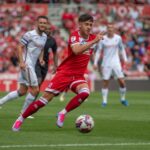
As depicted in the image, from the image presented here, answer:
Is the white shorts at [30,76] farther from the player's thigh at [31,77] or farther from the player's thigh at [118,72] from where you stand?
the player's thigh at [118,72]

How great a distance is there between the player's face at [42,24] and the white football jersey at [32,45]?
1.01 ft

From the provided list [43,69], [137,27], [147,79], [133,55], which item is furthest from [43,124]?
[137,27]

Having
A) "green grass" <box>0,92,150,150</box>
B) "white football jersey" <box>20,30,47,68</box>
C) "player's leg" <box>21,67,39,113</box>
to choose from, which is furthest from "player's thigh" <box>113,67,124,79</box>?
"player's leg" <box>21,67,39,113</box>

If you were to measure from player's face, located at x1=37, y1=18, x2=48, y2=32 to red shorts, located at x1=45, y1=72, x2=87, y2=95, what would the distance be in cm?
189

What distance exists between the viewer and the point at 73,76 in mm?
13125

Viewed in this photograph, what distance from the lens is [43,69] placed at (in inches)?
672

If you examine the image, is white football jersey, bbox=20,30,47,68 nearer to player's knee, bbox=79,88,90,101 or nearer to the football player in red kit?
the football player in red kit

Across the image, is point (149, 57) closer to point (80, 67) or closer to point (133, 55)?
point (133, 55)

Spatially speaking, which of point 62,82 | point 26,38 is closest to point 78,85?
point 62,82

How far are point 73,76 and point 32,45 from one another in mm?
2558

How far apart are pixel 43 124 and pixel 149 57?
19025 millimetres

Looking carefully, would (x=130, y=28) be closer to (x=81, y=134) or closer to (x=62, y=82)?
(x=62, y=82)

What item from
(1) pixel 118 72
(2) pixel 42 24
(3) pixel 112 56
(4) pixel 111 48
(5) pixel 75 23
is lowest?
(5) pixel 75 23

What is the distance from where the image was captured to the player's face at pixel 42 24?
578 inches
